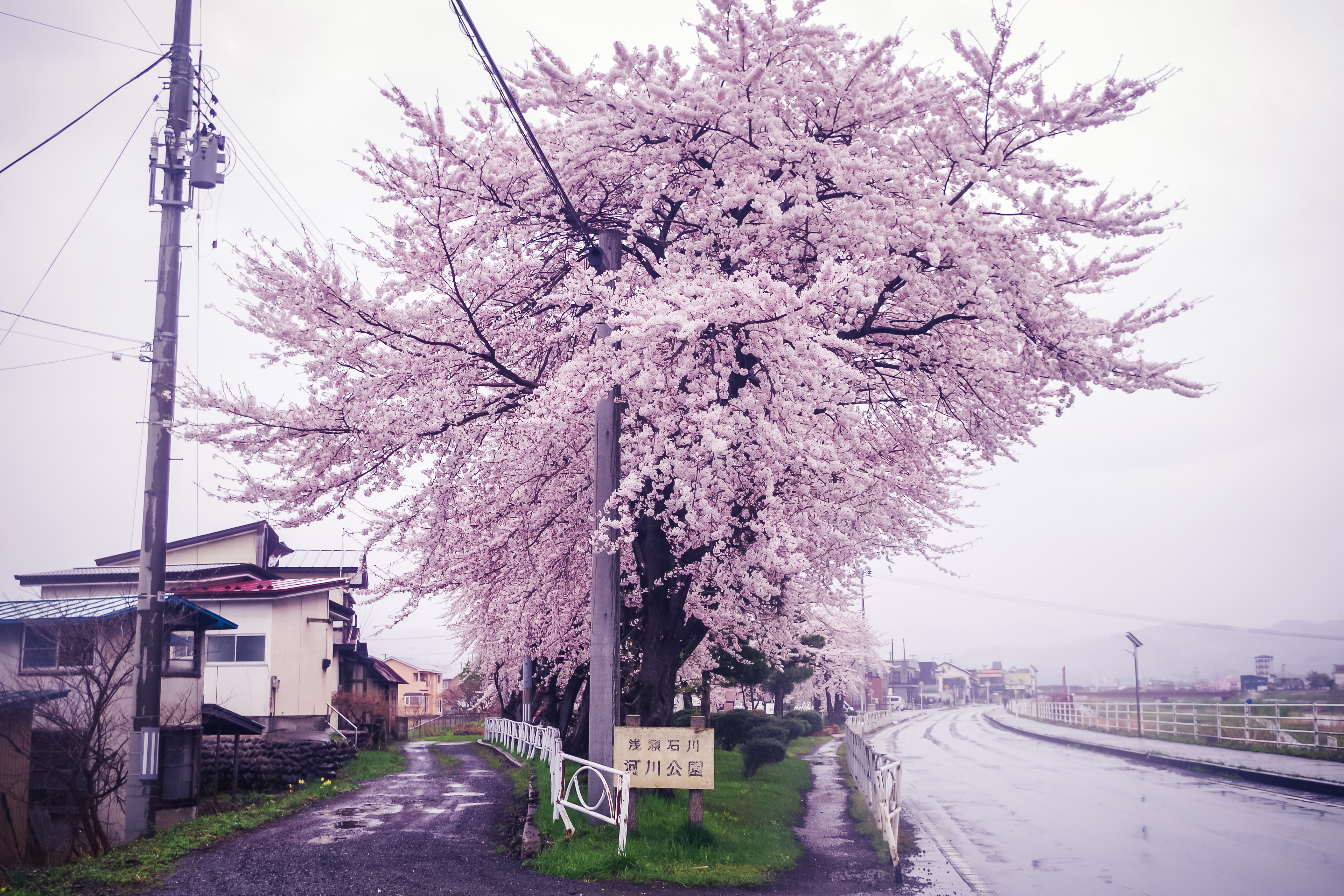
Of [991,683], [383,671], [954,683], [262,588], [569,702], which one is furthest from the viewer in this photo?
[991,683]

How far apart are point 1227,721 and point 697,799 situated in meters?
34.2

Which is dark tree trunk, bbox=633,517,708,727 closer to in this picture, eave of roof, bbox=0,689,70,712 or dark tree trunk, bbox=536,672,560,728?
eave of roof, bbox=0,689,70,712

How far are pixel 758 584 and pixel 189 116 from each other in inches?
428

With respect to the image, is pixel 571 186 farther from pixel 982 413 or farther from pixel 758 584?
pixel 982 413

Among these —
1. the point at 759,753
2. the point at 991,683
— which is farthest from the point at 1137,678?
the point at 991,683

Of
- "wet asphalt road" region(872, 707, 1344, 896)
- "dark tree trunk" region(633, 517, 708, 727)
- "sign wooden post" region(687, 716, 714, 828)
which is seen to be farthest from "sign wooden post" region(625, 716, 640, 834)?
"wet asphalt road" region(872, 707, 1344, 896)

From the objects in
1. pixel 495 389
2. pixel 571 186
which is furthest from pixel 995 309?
pixel 495 389

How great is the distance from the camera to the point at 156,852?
469 inches

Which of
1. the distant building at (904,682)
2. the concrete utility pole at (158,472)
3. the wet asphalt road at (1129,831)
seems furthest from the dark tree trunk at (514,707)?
the distant building at (904,682)

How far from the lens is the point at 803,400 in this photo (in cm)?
1114

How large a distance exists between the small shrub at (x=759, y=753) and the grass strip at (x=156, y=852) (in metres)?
9.44

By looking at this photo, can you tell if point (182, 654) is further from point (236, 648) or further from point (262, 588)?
point (262, 588)

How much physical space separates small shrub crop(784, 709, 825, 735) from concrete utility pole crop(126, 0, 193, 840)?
91.3ft

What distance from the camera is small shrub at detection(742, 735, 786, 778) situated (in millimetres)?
22391
